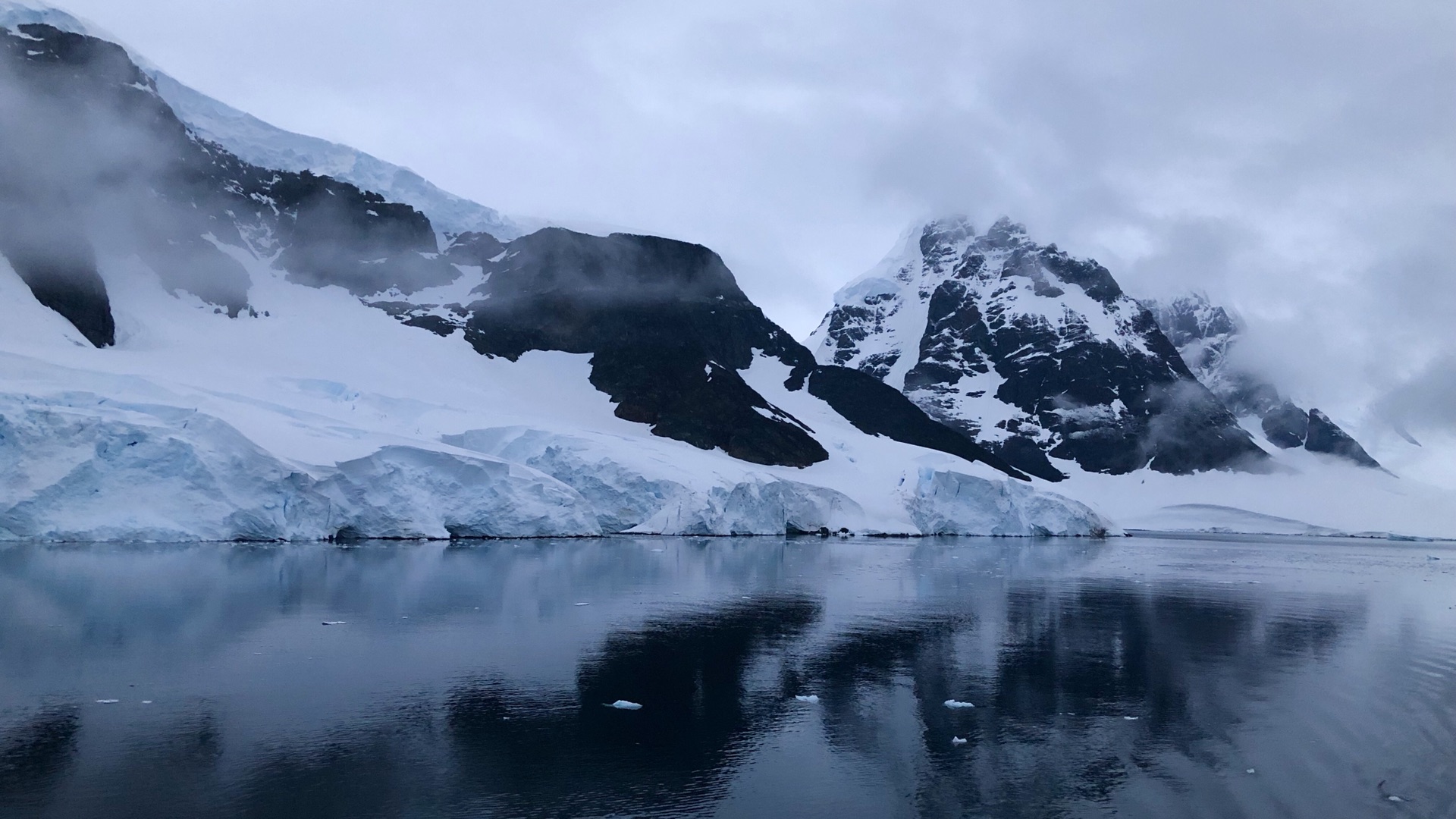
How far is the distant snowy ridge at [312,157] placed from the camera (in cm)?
7719

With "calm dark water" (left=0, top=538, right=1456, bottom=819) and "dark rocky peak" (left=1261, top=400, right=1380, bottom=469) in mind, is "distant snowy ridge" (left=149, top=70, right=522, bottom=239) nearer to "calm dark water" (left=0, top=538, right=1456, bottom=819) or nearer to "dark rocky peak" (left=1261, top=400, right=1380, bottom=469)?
"calm dark water" (left=0, top=538, right=1456, bottom=819)

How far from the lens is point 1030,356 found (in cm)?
16375

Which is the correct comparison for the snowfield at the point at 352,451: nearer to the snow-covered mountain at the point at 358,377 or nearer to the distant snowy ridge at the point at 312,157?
the snow-covered mountain at the point at 358,377

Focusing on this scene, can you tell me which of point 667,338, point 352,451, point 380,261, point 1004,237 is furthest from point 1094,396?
point 352,451

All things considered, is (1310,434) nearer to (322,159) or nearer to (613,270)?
(613,270)

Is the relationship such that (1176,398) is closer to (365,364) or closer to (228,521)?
(365,364)

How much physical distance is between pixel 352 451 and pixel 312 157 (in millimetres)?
56412

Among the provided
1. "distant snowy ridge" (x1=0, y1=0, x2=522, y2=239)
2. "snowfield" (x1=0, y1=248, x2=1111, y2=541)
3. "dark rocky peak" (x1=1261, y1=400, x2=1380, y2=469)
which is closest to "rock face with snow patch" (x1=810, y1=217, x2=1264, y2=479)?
"dark rocky peak" (x1=1261, y1=400, x2=1380, y2=469)

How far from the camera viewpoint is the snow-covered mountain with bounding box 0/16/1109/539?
111 feet

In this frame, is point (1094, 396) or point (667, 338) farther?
point (1094, 396)

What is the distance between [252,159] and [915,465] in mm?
56725

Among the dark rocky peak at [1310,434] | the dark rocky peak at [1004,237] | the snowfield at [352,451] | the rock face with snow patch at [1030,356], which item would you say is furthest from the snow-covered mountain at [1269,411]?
the snowfield at [352,451]

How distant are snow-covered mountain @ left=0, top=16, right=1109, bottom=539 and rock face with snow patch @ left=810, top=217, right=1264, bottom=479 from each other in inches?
2241

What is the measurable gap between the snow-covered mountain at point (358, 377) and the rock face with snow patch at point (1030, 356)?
5692 centimetres
